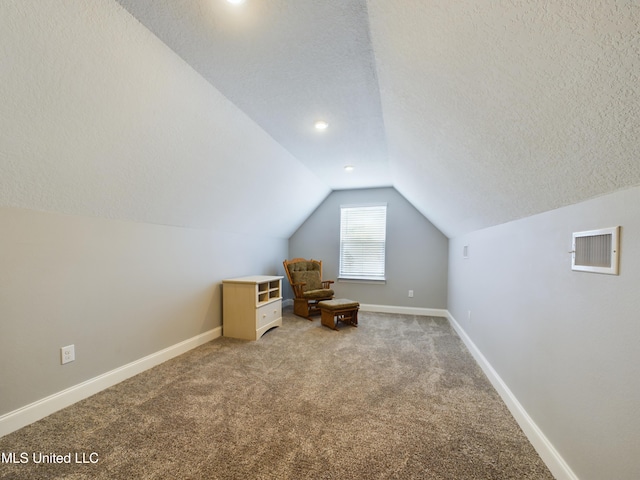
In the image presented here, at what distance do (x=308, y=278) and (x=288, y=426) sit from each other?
10.1ft

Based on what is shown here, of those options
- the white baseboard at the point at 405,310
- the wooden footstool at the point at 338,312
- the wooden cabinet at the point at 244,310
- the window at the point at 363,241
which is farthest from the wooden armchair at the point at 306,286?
the wooden cabinet at the point at 244,310

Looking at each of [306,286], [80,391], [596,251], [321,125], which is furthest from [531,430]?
[306,286]

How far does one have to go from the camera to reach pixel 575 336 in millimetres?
1256

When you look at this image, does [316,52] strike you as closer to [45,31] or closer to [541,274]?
[45,31]

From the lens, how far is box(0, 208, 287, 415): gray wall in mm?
1692

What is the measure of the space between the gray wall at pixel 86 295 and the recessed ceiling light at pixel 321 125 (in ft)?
5.93

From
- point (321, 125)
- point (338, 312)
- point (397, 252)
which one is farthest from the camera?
point (397, 252)

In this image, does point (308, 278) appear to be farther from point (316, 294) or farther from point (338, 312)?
point (338, 312)

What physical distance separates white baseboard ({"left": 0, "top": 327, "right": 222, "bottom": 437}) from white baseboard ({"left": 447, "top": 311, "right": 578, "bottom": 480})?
9.67 feet

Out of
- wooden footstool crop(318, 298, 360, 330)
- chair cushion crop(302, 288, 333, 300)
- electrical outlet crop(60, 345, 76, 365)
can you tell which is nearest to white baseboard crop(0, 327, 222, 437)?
electrical outlet crop(60, 345, 76, 365)

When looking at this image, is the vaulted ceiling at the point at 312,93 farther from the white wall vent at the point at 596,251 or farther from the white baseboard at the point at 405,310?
the white baseboard at the point at 405,310

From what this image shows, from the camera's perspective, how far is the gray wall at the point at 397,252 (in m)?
4.76

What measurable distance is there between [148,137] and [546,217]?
8.51ft

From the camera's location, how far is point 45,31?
4.00ft
